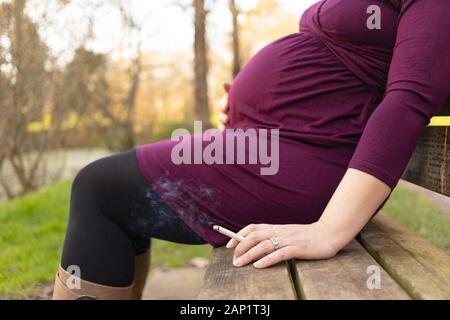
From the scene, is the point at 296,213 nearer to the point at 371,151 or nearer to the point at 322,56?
the point at 371,151

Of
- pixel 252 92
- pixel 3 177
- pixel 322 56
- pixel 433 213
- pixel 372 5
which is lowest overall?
pixel 3 177

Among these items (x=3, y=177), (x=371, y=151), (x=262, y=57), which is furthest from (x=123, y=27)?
(x=371, y=151)

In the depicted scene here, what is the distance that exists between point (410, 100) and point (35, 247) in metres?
2.59

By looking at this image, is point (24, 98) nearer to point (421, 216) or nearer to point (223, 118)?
point (223, 118)

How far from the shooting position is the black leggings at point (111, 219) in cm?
137

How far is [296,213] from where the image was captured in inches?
52.1

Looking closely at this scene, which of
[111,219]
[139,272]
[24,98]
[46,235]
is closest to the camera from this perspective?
[111,219]

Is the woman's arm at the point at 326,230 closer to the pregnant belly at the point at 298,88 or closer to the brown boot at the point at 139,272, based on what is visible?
the pregnant belly at the point at 298,88

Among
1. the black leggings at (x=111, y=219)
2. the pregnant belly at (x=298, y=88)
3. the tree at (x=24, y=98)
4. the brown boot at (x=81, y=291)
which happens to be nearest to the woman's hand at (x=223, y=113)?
the pregnant belly at (x=298, y=88)

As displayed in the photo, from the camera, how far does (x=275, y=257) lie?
1.10 meters

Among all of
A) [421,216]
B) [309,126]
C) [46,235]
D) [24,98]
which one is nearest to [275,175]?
[309,126]

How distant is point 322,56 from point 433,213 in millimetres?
720

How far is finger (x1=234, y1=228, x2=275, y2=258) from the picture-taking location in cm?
112

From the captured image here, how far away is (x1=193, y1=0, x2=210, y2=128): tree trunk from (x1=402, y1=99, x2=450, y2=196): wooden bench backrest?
140 inches
